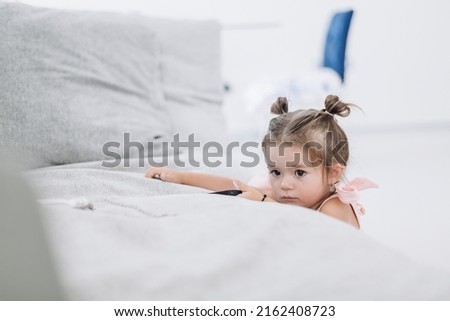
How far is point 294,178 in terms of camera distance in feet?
4.56

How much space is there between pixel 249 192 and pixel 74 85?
1.97 feet

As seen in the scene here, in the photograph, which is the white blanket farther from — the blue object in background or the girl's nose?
the blue object in background

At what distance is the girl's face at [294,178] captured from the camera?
4.53 feet

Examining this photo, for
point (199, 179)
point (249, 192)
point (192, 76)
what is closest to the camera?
point (249, 192)

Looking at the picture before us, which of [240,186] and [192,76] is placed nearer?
[240,186]

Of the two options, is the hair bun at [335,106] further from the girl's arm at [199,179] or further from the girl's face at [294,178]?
the girl's arm at [199,179]

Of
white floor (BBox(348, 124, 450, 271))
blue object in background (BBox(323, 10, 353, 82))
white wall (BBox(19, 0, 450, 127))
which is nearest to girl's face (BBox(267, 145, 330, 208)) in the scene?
white floor (BBox(348, 124, 450, 271))

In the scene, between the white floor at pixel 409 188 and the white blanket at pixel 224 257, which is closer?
the white blanket at pixel 224 257

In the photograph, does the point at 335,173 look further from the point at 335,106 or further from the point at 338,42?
the point at 338,42

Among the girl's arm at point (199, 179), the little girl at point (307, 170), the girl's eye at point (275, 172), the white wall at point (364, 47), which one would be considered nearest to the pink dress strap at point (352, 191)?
the little girl at point (307, 170)

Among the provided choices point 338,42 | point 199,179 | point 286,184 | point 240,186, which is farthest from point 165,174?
point 338,42

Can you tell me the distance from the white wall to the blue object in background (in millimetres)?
776

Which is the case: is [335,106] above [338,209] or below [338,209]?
above

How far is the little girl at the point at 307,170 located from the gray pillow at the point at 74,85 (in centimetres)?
25
